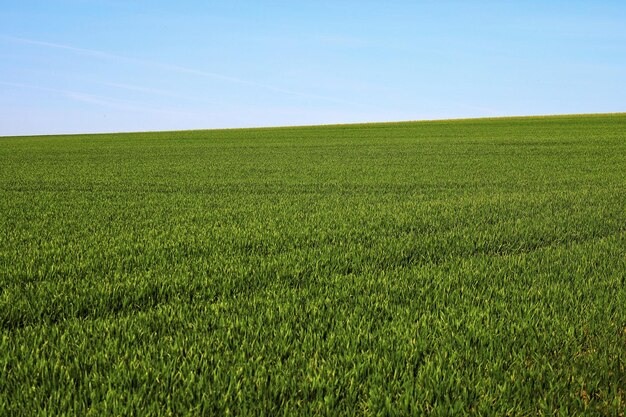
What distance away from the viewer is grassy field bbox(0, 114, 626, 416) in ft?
9.89

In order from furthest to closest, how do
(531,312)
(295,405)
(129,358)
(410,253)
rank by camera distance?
(410,253)
(531,312)
(129,358)
(295,405)

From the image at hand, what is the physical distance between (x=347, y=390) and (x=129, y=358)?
1436 mm

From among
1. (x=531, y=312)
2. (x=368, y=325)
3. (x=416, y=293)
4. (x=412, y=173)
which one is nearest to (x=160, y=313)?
(x=368, y=325)

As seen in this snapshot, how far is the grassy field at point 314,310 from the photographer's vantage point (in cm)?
302

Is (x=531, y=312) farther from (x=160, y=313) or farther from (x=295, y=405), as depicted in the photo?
(x=160, y=313)

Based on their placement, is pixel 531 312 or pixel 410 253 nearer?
pixel 531 312

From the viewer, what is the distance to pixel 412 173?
17391mm

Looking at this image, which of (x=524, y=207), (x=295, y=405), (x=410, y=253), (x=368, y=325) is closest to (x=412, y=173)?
(x=524, y=207)

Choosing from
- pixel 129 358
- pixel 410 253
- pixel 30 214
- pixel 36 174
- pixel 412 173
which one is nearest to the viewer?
pixel 129 358

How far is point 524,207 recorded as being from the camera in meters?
9.88

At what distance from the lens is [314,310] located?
4.21m

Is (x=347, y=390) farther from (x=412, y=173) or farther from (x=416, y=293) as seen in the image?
(x=412, y=173)

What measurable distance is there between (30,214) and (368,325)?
306 inches

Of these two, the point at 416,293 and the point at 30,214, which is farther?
the point at 30,214
